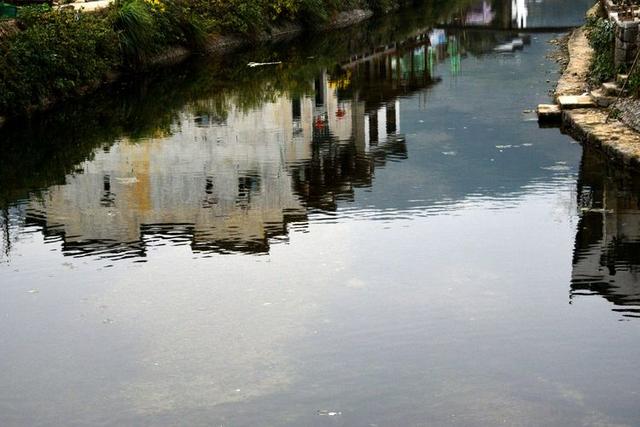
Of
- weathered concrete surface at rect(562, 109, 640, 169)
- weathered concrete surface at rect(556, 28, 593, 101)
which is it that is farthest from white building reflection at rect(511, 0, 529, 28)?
weathered concrete surface at rect(562, 109, 640, 169)

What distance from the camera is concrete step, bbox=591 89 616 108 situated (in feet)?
86.0

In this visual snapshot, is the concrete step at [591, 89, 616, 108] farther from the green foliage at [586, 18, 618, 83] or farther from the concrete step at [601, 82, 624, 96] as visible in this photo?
the green foliage at [586, 18, 618, 83]

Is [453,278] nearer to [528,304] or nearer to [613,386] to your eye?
[528,304]

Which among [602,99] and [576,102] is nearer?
[602,99]

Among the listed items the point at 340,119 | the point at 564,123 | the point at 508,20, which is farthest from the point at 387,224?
the point at 508,20

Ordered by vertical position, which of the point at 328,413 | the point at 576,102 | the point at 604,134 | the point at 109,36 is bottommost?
the point at 328,413

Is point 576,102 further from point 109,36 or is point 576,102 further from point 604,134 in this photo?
point 109,36

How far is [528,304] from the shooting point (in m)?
14.5

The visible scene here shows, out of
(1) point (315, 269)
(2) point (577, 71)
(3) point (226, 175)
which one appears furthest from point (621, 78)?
(1) point (315, 269)

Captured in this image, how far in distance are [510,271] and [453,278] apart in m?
0.80

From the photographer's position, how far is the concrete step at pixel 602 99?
26.2 meters

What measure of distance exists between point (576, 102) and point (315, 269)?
40.6ft

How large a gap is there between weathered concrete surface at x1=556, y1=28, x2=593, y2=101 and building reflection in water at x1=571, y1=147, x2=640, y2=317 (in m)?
6.69

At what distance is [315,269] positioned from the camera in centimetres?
1627
